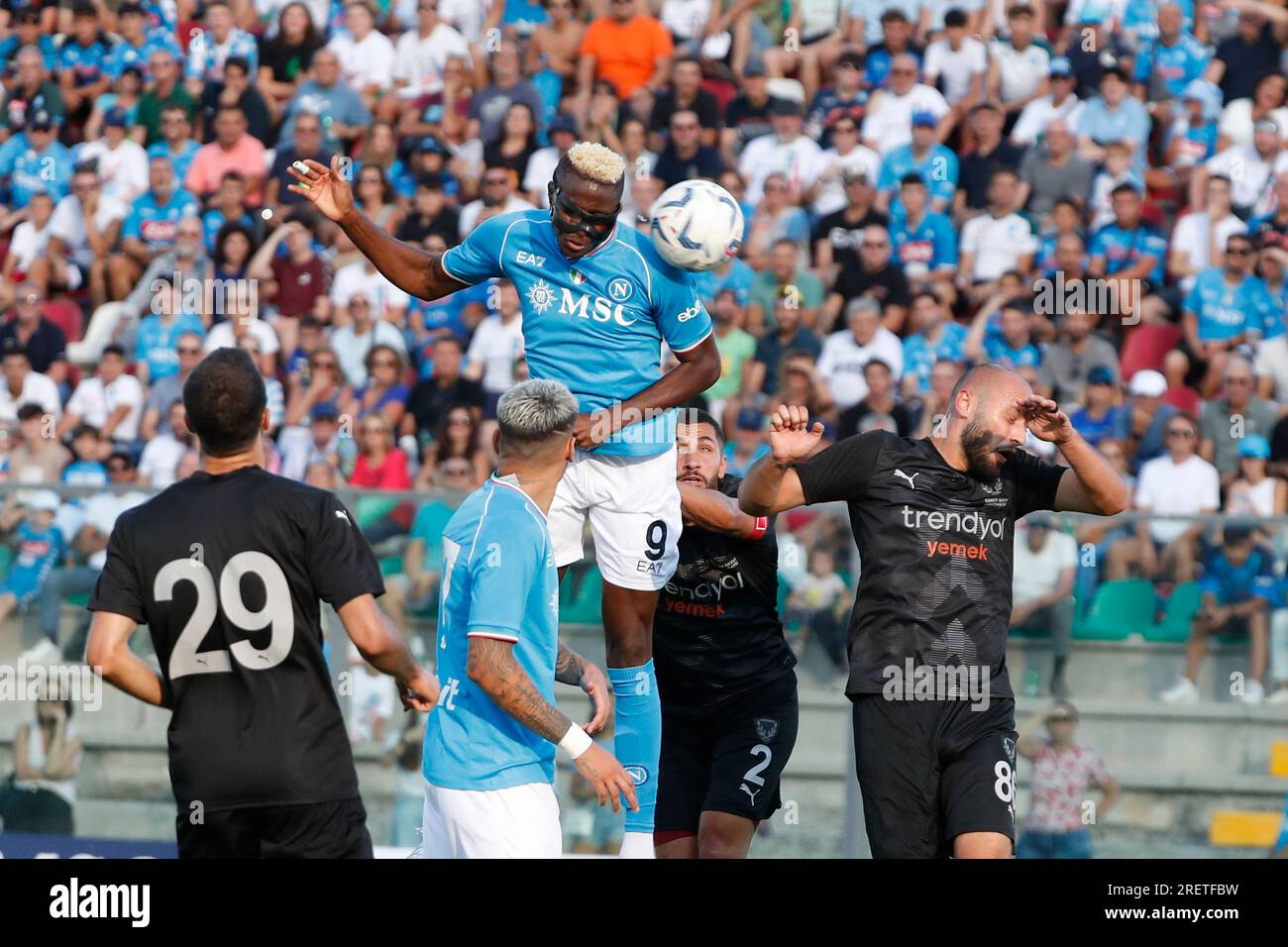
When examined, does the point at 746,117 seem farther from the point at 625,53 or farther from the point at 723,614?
the point at 723,614

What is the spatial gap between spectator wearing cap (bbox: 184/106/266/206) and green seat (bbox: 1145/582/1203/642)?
943 centimetres

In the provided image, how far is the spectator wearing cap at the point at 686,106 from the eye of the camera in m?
15.6

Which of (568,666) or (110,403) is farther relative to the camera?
(110,403)

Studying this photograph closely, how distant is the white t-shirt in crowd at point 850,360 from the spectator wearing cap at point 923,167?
60.4 inches

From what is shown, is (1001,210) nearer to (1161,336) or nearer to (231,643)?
(1161,336)

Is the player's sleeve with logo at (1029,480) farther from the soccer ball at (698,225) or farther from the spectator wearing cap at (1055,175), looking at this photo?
the spectator wearing cap at (1055,175)

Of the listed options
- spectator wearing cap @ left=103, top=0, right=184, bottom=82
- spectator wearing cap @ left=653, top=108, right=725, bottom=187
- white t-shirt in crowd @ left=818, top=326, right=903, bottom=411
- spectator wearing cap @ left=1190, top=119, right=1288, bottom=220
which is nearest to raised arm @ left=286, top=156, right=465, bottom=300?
white t-shirt in crowd @ left=818, top=326, right=903, bottom=411

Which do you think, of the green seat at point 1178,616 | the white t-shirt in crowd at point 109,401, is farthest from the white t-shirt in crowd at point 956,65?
the white t-shirt in crowd at point 109,401

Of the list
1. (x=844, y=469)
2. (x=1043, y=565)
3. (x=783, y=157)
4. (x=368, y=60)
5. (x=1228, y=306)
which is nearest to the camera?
(x=844, y=469)

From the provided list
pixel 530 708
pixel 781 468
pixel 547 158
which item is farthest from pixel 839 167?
pixel 530 708

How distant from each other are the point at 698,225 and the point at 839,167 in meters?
7.28

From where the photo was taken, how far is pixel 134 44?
59.4ft
